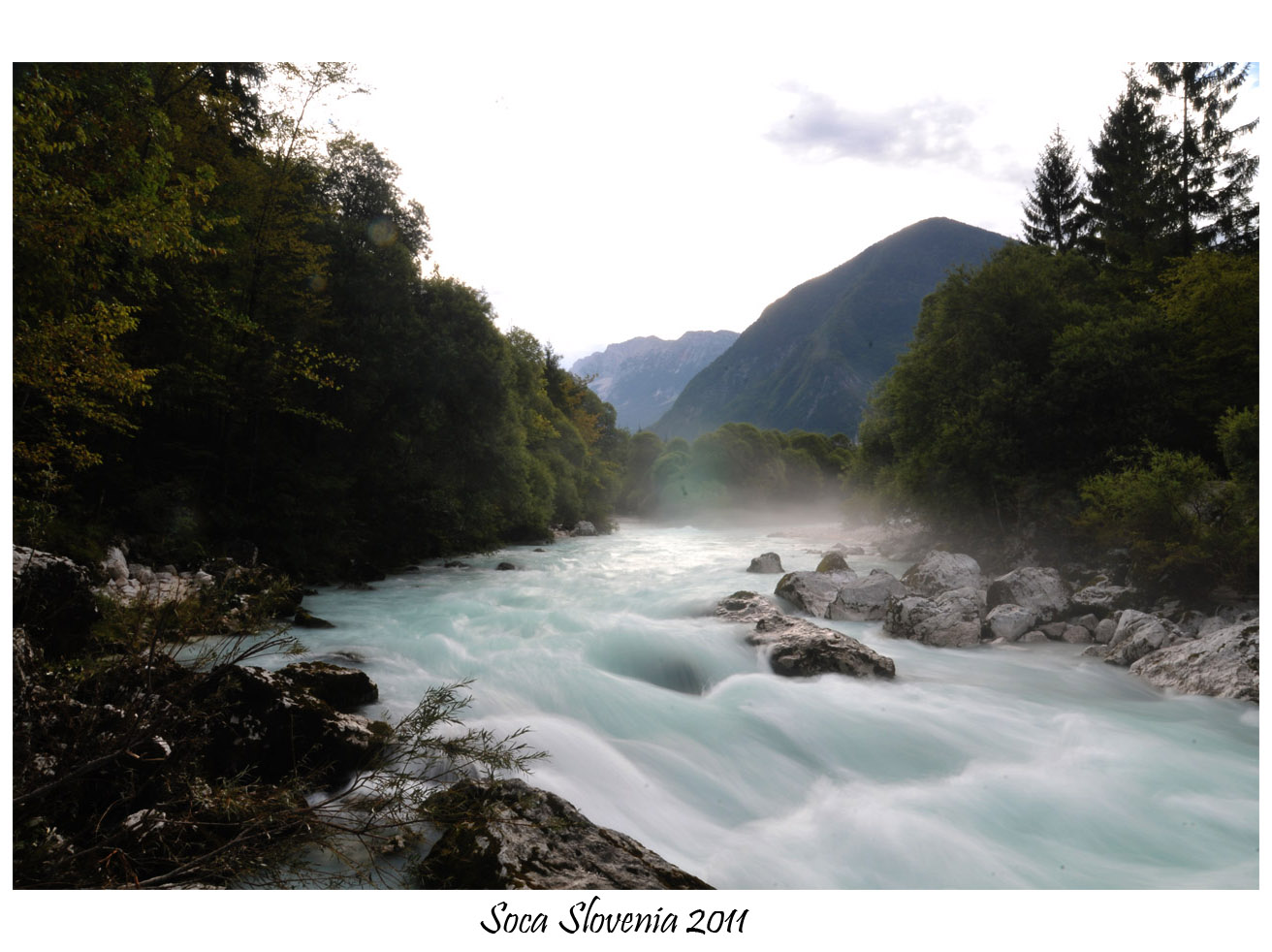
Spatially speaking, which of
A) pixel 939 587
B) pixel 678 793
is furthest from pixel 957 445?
pixel 678 793

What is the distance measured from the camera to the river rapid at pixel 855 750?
14.9 feet

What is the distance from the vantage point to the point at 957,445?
1630 centimetres

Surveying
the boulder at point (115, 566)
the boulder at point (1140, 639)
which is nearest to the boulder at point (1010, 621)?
the boulder at point (1140, 639)

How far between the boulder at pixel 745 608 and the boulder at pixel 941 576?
412 centimetres

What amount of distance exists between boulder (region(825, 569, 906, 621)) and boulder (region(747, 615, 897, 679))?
9.56 feet

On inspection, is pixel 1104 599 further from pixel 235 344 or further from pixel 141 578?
pixel 235 344

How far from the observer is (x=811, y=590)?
12.2 metres

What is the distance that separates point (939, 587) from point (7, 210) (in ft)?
48.8

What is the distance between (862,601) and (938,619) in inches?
69.2

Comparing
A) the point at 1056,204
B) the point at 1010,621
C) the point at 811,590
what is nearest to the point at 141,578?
the point at 811,590

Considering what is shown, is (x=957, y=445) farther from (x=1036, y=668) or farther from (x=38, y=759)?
(x=38, y=759)

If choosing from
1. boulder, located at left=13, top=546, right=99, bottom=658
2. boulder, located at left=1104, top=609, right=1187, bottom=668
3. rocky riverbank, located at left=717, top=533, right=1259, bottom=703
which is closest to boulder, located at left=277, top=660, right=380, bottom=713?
boulder, located at left=13, top=546, right=99, bottom=658

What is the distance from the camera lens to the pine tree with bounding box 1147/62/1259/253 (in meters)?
14.1

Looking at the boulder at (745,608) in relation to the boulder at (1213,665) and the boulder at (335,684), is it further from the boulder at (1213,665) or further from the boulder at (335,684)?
the boulder at (335,684)
